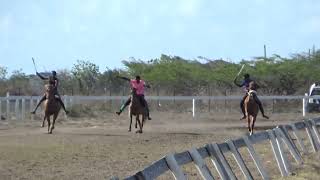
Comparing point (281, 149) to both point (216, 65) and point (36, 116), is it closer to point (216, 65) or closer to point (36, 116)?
point (36, 116)

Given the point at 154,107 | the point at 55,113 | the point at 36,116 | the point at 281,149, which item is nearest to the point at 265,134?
the point at 281,149

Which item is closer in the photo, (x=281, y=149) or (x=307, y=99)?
(x=281, y=149)

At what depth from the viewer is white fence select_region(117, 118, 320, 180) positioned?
9.71 m

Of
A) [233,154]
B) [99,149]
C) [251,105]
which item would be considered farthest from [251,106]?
[233,154]

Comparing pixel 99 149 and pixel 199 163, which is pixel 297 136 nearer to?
pixel 99 149

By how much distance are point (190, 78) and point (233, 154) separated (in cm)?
4840

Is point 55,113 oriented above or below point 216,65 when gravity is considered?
below

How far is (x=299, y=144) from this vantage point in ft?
69.1

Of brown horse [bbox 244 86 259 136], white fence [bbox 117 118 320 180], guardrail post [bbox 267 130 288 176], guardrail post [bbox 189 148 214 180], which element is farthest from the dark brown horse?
guardrail post [bbox 189 148 214 180]

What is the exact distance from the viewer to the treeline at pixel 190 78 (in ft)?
194

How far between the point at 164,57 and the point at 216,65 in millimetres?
5310

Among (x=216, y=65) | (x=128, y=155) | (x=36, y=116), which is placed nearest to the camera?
(x=128, y=155)

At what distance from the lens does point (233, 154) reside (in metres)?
13.3

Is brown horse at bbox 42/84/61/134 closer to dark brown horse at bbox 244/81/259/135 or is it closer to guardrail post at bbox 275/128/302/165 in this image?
dark brown horse at bbox 244/81/259/135
